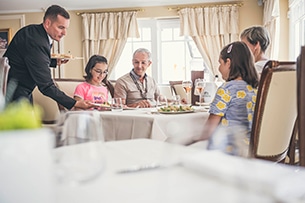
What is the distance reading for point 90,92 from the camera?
10.2ft

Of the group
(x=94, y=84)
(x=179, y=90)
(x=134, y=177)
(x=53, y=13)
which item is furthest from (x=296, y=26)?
(x=134, y=177)

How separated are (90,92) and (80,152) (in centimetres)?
249

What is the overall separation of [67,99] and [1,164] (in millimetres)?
2127

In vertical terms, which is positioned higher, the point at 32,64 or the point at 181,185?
the point at 32,64

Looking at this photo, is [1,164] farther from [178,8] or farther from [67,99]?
[178,8]

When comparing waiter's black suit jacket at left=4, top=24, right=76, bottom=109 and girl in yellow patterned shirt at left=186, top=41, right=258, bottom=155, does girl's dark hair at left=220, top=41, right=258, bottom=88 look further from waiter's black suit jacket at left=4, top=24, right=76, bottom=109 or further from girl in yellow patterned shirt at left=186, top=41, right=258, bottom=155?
waiter's black suit jacket at left=4, top=24, right=76, bottom=109

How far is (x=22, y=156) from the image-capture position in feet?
1.55

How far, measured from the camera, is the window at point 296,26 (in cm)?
441

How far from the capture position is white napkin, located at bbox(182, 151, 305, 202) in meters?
0.53

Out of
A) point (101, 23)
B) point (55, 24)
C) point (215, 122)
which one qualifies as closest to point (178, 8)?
point (101, 23)

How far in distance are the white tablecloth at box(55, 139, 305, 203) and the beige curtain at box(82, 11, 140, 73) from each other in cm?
582

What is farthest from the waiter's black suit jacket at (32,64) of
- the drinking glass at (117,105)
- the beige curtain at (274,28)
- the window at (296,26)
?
the beige curtain at (274,28)

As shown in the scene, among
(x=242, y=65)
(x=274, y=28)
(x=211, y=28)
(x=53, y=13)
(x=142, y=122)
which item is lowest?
(x=142, y=122)

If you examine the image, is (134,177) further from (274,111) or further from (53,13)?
(53,13)
